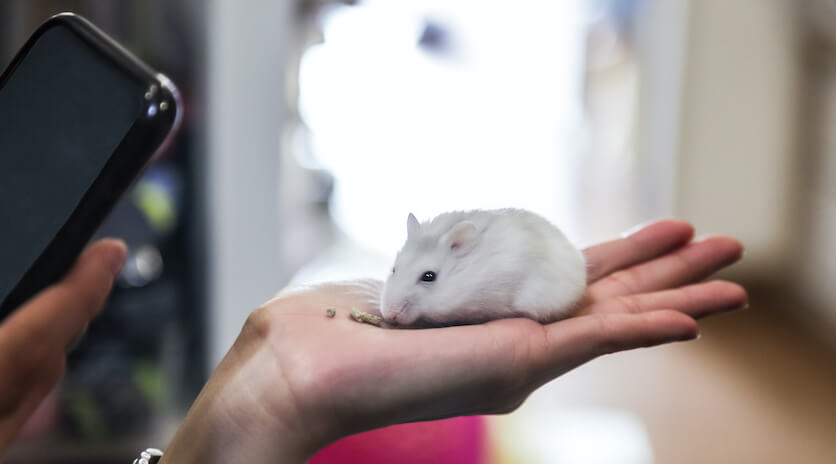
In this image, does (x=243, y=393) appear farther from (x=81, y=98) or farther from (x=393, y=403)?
(x=81, y=98)

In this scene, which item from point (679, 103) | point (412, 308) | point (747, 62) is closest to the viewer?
point (412, 308)

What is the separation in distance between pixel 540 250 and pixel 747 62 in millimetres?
2047

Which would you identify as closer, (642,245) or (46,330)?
(46,330)

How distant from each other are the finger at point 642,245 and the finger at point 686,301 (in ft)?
0.16

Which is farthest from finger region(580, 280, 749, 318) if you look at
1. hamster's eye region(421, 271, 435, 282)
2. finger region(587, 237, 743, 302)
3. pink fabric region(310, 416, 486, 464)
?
pink fabric region(310, 416, 486, 464)

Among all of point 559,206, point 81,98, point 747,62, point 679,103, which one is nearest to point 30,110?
point 81,98

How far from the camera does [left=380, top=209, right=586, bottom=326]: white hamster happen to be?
55cm

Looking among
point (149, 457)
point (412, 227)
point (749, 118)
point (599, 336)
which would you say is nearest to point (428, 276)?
point (412, 227)

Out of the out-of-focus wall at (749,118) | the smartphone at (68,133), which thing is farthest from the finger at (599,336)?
the out-of-focus wall at (749,118)

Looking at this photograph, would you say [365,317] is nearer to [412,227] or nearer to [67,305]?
[412,227]

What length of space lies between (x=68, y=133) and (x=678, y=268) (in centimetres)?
58

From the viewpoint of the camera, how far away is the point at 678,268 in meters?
0.68

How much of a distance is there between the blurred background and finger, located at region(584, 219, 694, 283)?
0.05 m

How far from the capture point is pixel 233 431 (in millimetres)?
481
